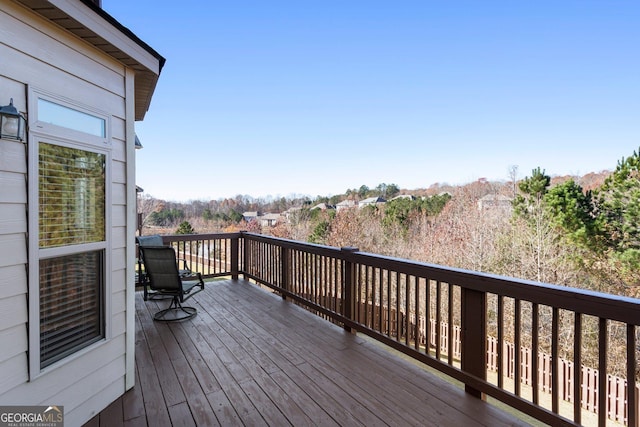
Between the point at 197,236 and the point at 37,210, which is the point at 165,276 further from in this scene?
the point at 37,210

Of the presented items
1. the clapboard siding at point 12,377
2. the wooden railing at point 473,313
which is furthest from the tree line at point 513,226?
the clapboard siding at point 12,377

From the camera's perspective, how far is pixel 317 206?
88.5 feet

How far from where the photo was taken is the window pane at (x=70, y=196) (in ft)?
6.08

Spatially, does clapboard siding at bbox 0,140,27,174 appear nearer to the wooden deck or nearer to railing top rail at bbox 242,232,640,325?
the wooden deck

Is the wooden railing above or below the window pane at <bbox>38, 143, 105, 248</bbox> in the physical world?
below

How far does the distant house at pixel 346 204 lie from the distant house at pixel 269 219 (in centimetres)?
545

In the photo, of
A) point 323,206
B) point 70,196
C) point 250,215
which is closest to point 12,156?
point 70,196

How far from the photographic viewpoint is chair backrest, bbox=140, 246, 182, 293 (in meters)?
4.00

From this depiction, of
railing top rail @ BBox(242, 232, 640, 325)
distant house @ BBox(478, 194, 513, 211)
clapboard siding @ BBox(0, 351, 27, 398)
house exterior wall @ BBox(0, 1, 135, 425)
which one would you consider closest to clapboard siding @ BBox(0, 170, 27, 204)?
house exterior wall @ BBox(0, 1, 135, 425)

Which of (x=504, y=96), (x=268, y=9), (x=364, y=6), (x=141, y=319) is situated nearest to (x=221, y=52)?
(x=268, y=9)

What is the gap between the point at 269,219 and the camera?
29.2 meters

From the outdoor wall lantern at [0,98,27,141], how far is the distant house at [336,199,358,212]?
23.5 metres

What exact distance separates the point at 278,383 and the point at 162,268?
240 cm

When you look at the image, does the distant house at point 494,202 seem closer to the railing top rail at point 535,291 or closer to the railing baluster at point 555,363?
the railing top rail at point 535,291
